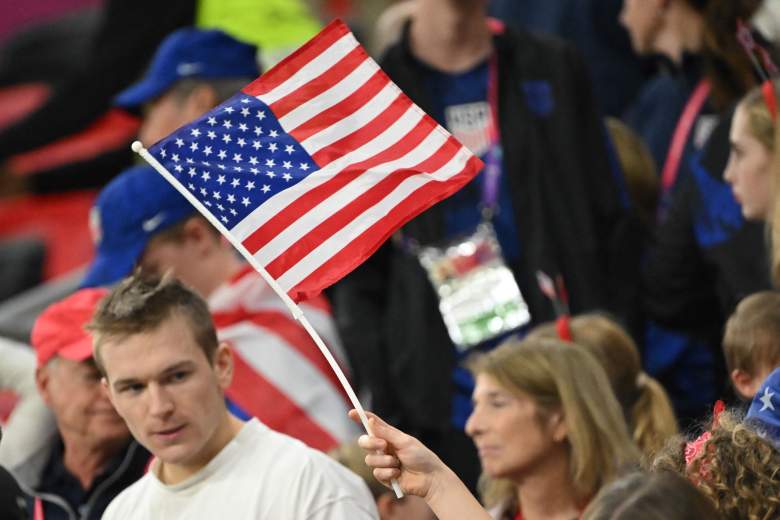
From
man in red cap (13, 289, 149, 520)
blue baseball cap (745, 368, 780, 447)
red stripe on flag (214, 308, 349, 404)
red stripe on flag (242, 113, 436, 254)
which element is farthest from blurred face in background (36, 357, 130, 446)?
blue baseball cap (745, 368, 780, 447)

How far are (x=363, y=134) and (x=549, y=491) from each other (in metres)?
1.33

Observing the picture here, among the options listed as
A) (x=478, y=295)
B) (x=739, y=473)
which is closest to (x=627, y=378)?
(x=478, y=295)

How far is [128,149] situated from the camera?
1033 cm

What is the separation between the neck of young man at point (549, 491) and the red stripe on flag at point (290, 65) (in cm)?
150

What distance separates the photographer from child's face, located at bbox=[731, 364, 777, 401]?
5.41m

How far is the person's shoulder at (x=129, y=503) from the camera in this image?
5.30 metres

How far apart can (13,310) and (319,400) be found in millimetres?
2369

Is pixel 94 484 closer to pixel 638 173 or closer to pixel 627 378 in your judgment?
pixel 627 378

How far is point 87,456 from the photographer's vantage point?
6266 mm

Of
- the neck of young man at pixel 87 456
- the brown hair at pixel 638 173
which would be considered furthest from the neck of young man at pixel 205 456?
the brown hair at pixel 638 173

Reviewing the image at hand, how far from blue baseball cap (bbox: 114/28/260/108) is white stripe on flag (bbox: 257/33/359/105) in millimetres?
2776

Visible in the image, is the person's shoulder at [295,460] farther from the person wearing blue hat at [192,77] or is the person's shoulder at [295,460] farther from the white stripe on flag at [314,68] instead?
the person wearing blue hat at [192,77]

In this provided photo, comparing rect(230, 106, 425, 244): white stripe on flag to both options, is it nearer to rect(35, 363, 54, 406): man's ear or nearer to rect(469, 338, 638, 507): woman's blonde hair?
rect(469, 338, 638, 507): woman's blonde hair

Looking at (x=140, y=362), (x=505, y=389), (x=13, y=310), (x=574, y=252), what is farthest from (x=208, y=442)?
(x=13, y=310)
